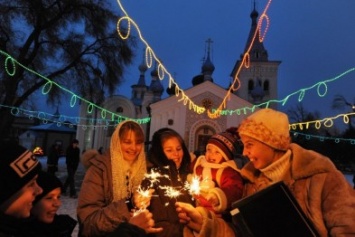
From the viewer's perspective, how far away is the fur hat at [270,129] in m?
1.88

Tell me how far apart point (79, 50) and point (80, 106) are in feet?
59.1

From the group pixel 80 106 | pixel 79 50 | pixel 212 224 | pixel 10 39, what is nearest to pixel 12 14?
pixel 10 39

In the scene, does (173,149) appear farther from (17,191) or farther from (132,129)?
(17,191)

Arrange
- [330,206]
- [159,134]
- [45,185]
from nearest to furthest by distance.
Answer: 1. [330,206]
2. [45,185]
3. [159,134]

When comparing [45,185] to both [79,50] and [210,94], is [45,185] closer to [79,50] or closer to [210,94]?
[79,50]

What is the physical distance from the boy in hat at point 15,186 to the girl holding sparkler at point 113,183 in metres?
0.57

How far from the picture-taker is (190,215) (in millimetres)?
1950

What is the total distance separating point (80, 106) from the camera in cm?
3422

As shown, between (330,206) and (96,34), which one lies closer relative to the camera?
(330,206)

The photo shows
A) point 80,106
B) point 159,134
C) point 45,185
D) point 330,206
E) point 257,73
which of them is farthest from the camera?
point 257,73

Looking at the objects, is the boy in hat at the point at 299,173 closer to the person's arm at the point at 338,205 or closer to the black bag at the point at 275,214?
the person's arm at the point at 338,205

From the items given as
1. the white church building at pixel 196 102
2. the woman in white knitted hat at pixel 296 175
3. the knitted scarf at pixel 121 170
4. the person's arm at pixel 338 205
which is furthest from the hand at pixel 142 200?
the white church building at pixel 196 102

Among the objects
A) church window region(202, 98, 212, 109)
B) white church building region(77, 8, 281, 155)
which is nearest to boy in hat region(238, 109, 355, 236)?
white church building region(77, 8, 281, 155)

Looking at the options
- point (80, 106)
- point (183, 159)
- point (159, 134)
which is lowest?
point (183, 159)
